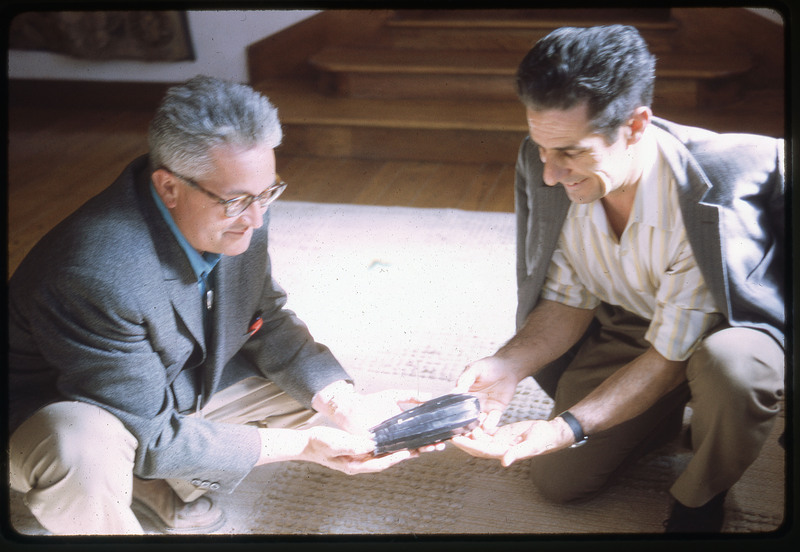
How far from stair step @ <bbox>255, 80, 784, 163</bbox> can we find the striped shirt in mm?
141

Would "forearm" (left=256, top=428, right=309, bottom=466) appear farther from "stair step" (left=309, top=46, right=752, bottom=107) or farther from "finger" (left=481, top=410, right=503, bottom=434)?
"stair step" (left=309, top=46, right=752, bottom=107)

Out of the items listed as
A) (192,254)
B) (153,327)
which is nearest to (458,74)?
(192,254)

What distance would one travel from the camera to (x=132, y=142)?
44.8 inches

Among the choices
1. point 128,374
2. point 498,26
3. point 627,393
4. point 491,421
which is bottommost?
point 491,421

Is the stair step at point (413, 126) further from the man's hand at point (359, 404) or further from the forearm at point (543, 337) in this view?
the man's hand at point (359, 404)

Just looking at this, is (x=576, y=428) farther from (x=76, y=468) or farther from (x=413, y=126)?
(x=76, y=468)

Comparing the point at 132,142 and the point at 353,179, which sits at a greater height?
the point at 132,142

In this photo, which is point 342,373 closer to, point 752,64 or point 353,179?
point 353,179

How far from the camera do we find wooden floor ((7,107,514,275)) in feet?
3.71

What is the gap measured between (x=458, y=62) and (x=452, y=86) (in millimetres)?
43

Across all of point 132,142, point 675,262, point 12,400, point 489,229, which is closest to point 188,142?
point 132,142

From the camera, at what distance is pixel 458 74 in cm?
141

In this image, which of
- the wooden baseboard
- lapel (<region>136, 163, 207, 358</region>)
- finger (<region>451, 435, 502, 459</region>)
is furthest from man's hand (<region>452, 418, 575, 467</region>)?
the wooden baseboard

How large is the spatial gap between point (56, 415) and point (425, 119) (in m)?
0.75
